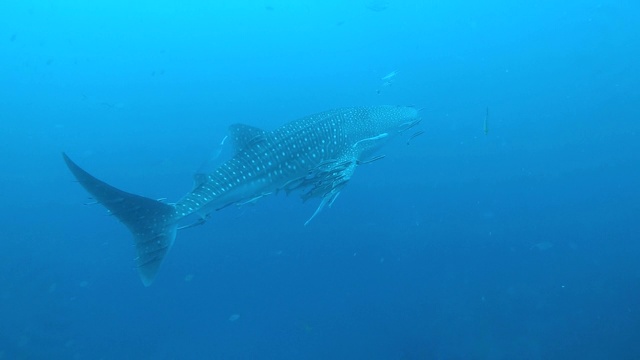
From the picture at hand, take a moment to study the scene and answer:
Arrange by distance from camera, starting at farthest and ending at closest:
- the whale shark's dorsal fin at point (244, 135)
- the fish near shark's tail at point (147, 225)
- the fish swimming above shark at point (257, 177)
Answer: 1. the whale shark's dorsal fin at point (244, 135)
2. the fish swimming above shark at point (257, 177)
3. the fish near shark's tail at point (147, 225)

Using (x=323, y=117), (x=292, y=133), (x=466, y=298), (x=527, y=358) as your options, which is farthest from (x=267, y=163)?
(x=527, y=358)

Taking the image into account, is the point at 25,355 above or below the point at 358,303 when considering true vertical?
above

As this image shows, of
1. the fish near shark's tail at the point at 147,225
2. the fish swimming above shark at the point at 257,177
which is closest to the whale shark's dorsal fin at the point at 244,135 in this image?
the fish swimming above shark at the point at 257,177

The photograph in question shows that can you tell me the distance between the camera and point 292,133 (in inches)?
248

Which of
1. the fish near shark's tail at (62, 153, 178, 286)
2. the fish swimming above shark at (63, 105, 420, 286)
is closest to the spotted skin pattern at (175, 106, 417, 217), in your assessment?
the fish swimming above shark at (63, 105, 420, 286)

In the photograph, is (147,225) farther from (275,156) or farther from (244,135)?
(275,156)

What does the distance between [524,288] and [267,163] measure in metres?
5.92

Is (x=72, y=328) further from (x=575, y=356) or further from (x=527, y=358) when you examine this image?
(x=575, y=356)

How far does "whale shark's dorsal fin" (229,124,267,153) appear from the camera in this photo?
20.1 ft

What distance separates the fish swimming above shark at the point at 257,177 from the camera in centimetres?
514

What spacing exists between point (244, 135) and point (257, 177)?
2.22ft

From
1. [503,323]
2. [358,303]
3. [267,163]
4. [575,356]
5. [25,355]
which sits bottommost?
[575,356]

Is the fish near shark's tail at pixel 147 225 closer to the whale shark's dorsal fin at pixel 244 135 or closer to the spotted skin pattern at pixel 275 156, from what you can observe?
the spotted skin pattern at pixel 275 156

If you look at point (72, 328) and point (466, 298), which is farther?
point (72, 328)
